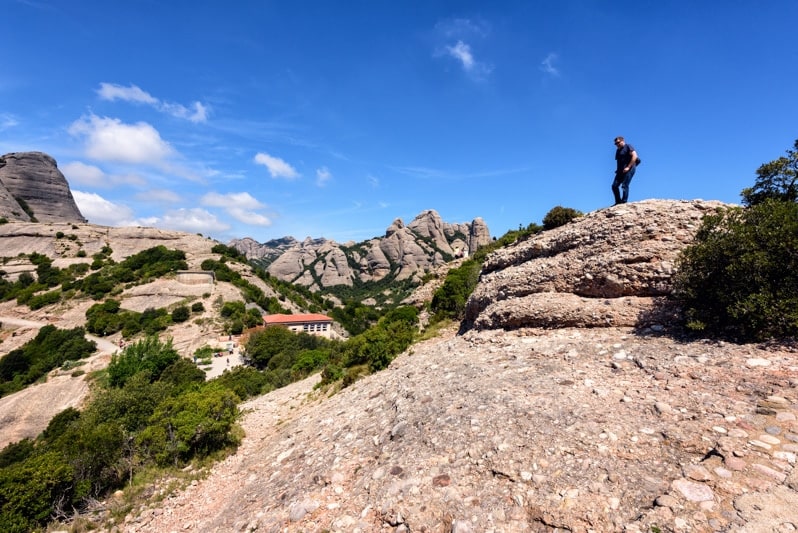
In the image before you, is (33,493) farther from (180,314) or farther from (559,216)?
(180,314)

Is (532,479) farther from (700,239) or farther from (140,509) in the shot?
(140,509)

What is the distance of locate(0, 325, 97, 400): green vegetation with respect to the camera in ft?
143

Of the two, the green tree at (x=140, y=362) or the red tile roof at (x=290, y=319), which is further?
the red tile roof at (x=290, y=319)

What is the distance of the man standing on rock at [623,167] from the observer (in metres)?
12.8

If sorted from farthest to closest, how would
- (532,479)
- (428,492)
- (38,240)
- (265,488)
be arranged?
(38,240) → (265,488) → (428,492) → (532,479)

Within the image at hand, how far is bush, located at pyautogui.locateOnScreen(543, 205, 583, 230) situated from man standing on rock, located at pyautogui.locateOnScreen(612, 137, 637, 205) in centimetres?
301

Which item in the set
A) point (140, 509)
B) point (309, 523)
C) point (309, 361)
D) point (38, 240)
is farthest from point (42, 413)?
point (38, 240)

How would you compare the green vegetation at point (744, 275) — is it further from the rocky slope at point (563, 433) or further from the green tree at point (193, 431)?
the green tree at point (193, 431)

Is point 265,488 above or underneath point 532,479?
underneath

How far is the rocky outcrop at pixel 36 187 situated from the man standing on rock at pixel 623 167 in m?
151

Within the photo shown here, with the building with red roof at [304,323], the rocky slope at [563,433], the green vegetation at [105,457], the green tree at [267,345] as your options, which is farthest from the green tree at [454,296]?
the building with red roof at [304,323]

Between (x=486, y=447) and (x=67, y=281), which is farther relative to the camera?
(x=67, y=281)

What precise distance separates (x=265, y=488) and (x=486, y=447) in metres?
5.85

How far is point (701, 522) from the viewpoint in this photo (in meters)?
4.01
